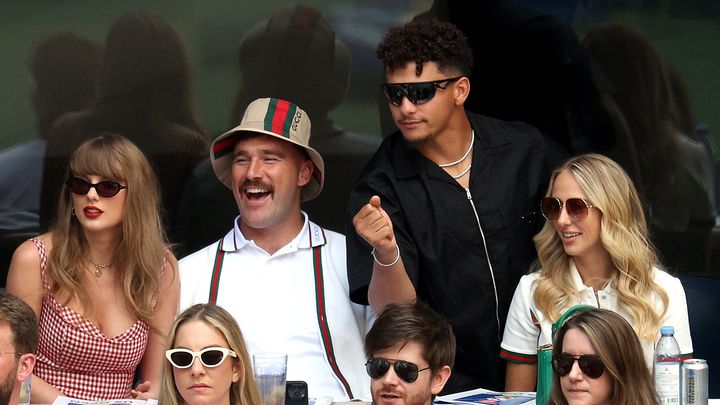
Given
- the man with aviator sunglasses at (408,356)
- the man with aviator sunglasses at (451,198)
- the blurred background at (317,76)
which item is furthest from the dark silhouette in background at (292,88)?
the man with aviator sunglasses at (408,356)

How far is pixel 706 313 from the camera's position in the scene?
5.23 metres

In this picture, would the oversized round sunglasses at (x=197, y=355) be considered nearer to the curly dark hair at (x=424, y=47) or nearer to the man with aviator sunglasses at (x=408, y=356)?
the man with aviator sunglasses at (x=408, y=356)

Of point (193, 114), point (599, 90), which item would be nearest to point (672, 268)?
point (599, 90)

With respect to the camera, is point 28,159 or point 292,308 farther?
point 28,159

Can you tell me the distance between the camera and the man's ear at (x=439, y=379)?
3891mm

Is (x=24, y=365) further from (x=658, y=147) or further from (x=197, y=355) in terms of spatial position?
→ (x=658, y=147)

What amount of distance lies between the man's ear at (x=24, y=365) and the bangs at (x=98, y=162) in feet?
3.02

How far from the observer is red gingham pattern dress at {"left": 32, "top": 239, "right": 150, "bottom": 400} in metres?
4.44

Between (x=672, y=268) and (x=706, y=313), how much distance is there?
10.1 inches

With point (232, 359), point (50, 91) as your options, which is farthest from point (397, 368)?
point (50, 91)

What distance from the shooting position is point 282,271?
15.4 ft

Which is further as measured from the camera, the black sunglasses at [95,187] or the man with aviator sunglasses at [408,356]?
the black sunglasses at [95,187]

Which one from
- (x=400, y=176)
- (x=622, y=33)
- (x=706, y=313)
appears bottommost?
(x=706, y=313)

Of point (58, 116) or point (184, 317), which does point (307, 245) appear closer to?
point (184, 317)
